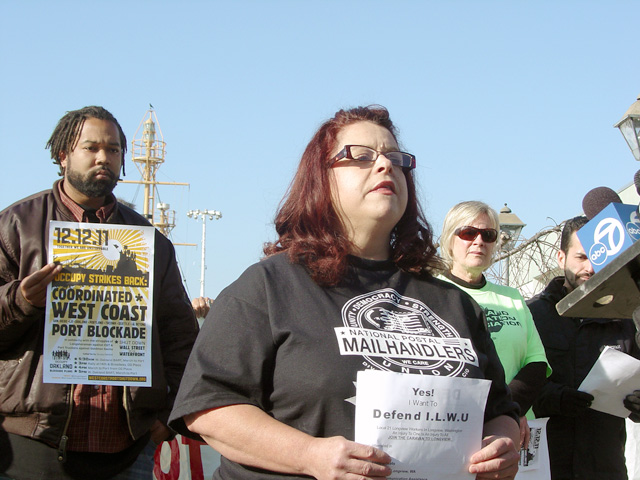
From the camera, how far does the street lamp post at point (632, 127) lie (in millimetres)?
7117

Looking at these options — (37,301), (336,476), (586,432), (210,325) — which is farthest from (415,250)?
(586,432)

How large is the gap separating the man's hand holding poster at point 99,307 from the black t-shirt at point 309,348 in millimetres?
1237

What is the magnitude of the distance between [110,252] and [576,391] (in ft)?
8.74

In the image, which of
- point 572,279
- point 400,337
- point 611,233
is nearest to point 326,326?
point 400,337

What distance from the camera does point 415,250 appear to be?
2582mm

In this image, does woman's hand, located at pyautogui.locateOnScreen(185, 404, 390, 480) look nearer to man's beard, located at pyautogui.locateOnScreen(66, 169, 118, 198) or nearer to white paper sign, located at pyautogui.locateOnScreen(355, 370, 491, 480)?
white paper sign, located at pyautogui.locateOnScreen(355, 370, 491, 480)

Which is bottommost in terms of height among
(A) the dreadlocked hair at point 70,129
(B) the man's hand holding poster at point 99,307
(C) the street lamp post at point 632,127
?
(B) the man's hand holding poster at point 99,307

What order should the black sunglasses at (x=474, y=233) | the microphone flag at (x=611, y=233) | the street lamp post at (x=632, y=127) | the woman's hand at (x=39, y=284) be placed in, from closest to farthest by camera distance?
the microphone flag at (x=611, y=233) < the woman's hand at (x=39, y=284) < the black sunglasses at (x=474, y=233) < the street lamp post at (x=632, y=127)

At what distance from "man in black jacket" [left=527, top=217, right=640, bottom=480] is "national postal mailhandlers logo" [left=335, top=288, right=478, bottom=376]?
2173 mm

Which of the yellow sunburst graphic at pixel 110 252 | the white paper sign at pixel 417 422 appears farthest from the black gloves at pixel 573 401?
the yellow sunburst graphic at pixel 110 252

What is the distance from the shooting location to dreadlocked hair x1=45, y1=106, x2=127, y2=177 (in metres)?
3.71

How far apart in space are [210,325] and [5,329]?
1460mm

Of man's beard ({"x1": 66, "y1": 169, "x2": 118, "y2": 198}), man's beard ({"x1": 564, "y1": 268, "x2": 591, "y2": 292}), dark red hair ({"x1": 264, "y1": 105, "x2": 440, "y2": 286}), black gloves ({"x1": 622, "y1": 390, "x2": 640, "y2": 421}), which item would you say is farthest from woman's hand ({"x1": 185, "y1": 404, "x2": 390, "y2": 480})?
man's beard ({"x1": 564, "y1": 268, "x2": 591, "y2": 292})

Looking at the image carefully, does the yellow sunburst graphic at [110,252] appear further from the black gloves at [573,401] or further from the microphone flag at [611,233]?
the black gloves at [573,401]
